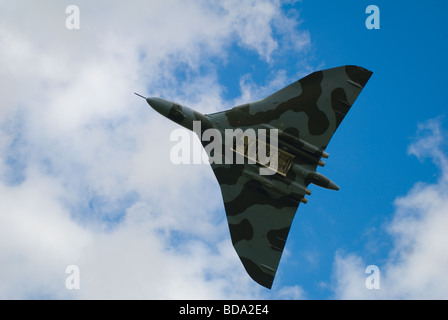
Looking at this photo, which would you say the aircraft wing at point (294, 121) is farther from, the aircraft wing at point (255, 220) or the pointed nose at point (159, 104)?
the pointed nose at point (159, 104)

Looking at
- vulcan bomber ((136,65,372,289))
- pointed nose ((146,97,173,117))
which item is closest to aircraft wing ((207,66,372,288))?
vulcan bomber ((136,65,372,289))

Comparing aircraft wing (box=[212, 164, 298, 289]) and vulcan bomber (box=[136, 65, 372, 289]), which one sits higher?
vulcan bomber (box=[136, 65, 372, 289])

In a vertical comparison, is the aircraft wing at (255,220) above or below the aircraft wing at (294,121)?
below

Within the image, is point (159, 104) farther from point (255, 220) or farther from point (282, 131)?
point (255, 220)

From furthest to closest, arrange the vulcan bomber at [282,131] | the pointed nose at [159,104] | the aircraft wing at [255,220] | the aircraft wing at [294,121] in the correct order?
the aircraft wing at [255,220] → the aircraft wing at [294,121] → the vulcan bomber at [282,131] → the pointed nose at [159,104]

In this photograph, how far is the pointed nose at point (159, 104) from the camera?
3116 centimetres

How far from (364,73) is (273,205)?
36.6 feet

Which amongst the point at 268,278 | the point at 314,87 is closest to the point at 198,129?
the point at 314,87

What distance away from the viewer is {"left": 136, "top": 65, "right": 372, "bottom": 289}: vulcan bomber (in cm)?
3155

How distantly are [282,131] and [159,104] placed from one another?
8.60 metres

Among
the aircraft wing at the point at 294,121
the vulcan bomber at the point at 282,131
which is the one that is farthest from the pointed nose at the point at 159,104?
the aircraft wing at the point at 294,121

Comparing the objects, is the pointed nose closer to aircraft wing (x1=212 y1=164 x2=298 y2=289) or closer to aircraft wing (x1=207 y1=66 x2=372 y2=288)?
aircraft wing (x1=207 y1=66 x2=372 y2=288)

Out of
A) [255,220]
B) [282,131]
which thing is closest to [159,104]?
[282,131]
